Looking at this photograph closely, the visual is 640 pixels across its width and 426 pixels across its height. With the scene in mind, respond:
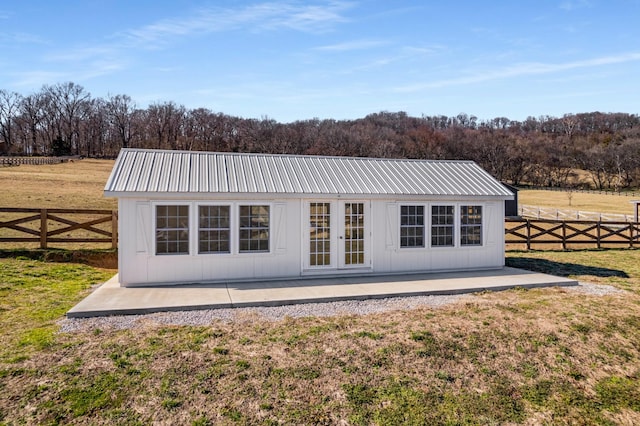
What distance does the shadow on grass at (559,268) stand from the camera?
11.6 metres

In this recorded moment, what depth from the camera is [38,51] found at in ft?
47.2

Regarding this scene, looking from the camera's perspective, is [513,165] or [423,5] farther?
[513,165]

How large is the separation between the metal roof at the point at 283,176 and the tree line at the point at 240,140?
5092cm

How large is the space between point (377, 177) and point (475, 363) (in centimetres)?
677

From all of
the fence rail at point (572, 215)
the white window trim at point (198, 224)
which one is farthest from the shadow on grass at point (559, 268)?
the fence rail at point (572, 215)

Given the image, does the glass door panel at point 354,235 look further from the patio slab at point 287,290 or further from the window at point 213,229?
the window at point 213,229

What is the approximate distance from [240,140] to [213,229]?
6209 cm

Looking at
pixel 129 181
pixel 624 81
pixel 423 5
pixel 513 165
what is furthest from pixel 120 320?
pixel 513 165

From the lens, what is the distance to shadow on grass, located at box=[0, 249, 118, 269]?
1162 centimetres

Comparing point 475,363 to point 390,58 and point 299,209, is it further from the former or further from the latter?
point 390,58

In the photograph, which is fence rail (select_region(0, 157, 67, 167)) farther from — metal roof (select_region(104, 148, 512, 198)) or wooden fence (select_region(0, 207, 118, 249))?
metal roof (select_region(104, 148, 512, 198))

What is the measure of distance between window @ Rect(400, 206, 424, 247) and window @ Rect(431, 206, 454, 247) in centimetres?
35

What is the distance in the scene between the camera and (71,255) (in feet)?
39.3

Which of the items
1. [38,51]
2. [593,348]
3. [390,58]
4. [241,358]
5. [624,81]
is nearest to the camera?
[241,358]
